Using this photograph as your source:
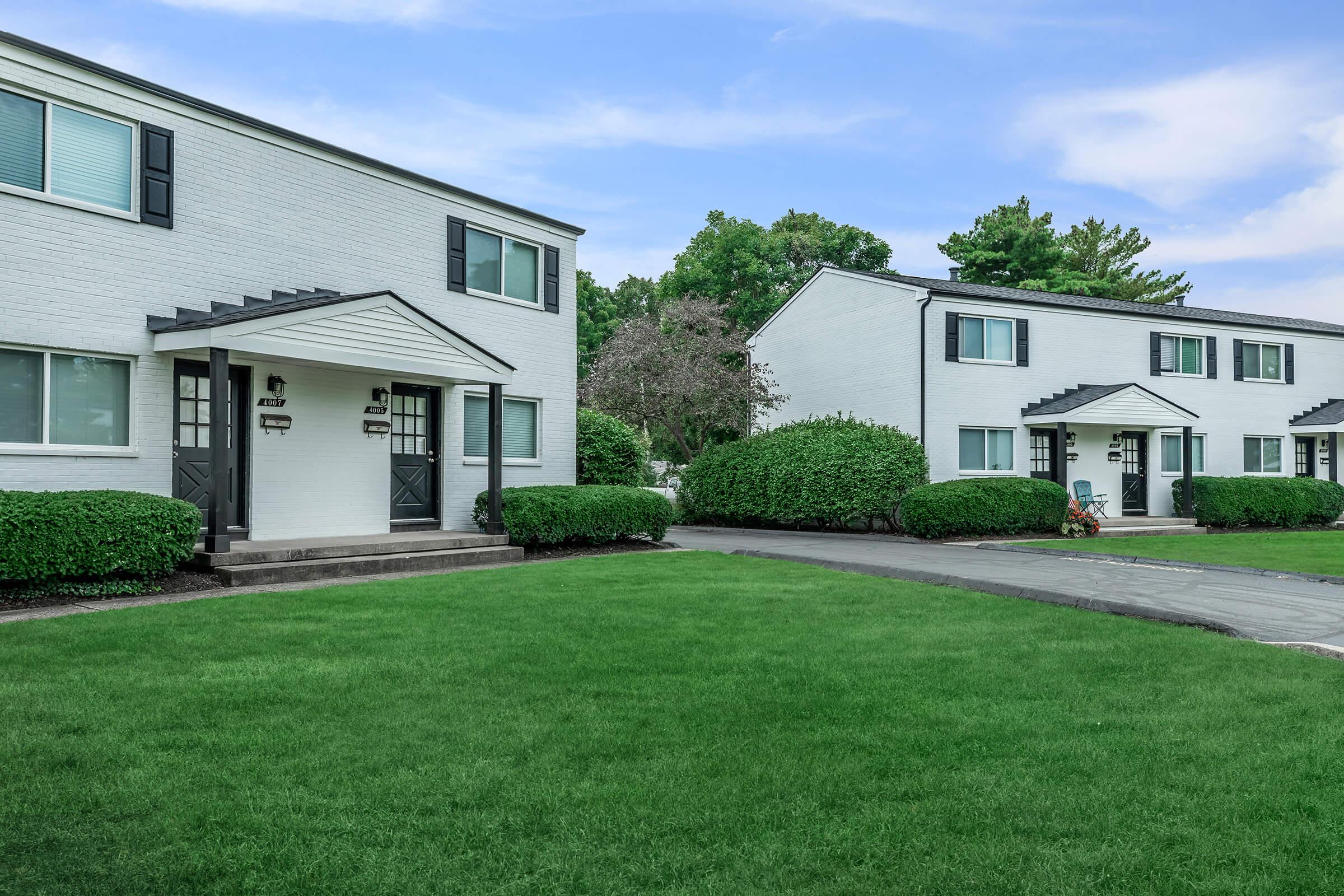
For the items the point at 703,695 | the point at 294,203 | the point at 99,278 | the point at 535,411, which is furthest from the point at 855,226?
the point at 703,695

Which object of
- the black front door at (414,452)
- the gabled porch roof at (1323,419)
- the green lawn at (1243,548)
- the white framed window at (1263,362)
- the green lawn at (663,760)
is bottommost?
the green lawn at (1243,548)

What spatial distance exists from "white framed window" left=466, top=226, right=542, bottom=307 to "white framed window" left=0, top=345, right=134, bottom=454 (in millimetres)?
5786

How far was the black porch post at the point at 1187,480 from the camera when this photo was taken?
23.4 metres

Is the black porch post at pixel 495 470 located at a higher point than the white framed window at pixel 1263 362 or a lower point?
lower

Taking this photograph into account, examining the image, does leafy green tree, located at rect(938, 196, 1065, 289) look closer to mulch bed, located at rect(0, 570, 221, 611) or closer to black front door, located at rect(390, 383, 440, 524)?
black front door, located at rect(390, 383, 440, 524)

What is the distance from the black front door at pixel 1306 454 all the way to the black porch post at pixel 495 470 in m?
24.6

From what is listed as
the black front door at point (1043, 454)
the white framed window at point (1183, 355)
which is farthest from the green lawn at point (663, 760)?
the white framed window at point (1183, 355)

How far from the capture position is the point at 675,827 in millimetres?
3338

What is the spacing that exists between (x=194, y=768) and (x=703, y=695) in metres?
2.51

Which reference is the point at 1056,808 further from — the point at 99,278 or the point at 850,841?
the point at 99,278

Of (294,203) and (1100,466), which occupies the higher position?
(294,203)

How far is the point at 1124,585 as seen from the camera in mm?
10852

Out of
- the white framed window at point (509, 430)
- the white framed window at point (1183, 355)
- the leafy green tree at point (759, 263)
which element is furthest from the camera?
the leafy green tree at point (759, 263)

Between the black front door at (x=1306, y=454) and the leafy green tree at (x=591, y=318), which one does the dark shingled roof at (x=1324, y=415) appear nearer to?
the black front door at (x=1306, y=454)
